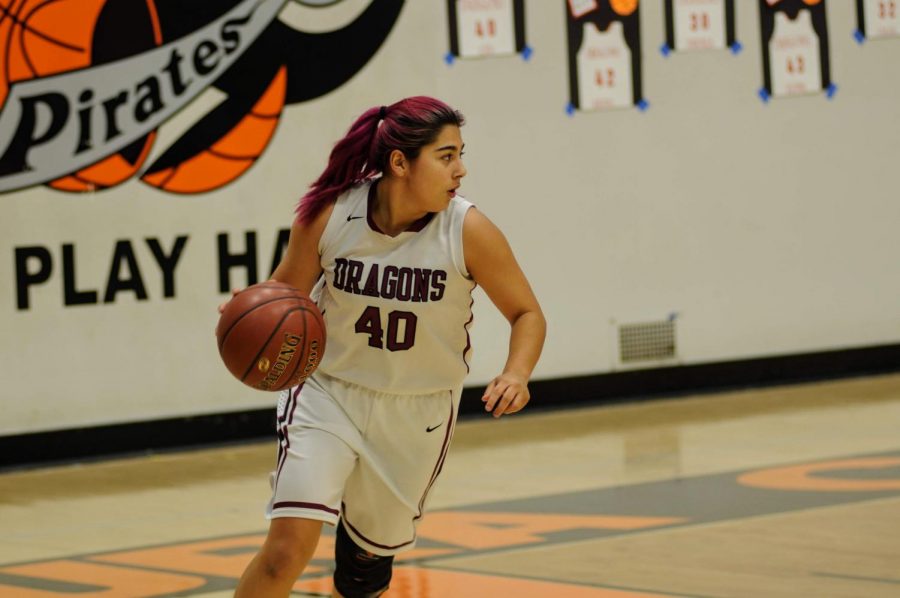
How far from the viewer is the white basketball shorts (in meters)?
4.56

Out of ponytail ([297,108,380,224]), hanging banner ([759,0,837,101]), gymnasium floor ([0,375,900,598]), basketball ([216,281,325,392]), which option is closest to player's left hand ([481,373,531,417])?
basketball ([216,281,325,392])

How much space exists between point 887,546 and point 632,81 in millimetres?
5146

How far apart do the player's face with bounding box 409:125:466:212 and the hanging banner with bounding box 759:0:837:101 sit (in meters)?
7.10

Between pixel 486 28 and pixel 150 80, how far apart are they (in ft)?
7.03

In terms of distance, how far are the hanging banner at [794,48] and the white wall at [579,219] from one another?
3.2 inches

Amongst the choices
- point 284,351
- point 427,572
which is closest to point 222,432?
point 427,572

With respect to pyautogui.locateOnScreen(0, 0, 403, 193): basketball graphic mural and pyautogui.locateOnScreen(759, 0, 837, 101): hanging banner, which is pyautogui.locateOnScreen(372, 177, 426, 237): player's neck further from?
pyautogui.locateOnScreen(759, 0, 837, 101): hanging banner

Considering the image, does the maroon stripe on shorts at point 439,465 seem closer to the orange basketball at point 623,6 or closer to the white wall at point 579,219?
the white wall at point 579,219

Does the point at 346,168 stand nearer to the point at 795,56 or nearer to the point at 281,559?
the point at 281,559

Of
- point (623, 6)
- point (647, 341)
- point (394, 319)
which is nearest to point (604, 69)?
point (623, 6)

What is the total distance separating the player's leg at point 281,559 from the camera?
424 centimetres

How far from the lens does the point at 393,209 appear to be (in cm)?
470

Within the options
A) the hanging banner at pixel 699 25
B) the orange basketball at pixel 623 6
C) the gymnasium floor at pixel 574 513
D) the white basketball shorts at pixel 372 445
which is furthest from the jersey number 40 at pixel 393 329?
the hanging banner at pixel 699 25

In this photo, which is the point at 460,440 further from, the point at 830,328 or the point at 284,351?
the point at 284,351
